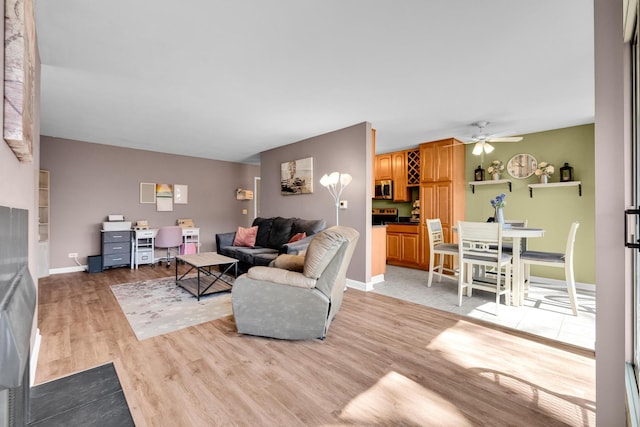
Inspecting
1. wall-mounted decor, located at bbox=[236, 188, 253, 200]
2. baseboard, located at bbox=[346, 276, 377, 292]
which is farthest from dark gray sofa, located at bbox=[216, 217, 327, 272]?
wall-mounted decor, located at bbox=[236, 188, 253, 200]

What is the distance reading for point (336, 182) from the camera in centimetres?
422

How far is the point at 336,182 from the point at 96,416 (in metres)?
3.49

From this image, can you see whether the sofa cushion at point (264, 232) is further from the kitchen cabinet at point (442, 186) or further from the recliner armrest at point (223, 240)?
the kitchen cabinet at point (442, 186)

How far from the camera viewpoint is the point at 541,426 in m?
1.48

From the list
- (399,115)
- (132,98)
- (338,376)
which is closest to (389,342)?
(338,376)

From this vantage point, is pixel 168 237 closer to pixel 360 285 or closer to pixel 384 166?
pixel 360 285

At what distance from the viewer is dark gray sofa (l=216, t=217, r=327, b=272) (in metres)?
4.07

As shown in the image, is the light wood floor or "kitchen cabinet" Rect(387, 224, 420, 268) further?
"kitchen cabinet" Rect(387, 224, 420, 268)

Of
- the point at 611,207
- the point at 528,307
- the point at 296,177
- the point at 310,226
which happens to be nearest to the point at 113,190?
the point at 296,177

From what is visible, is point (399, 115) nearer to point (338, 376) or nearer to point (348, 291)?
point (348, 291)

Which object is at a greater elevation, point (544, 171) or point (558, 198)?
point (544, 171)

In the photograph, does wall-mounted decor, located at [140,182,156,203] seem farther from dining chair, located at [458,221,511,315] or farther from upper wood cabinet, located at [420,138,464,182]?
dining chair, located at [458,221,511,315]

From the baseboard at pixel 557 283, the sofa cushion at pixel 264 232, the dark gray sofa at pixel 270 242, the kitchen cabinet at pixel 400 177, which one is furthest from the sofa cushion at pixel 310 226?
the baseboard at pixel 557 283

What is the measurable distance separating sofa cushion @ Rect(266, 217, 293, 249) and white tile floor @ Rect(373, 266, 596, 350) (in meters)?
1.74
